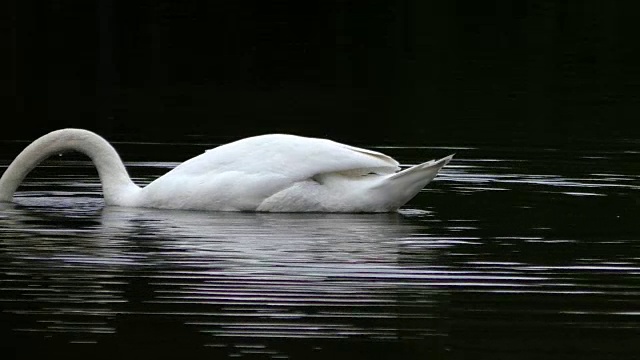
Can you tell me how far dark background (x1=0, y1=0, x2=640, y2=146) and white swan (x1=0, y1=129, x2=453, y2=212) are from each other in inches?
229

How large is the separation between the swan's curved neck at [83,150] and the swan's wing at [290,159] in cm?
84

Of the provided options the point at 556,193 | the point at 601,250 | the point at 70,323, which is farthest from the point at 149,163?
the point at 70,323

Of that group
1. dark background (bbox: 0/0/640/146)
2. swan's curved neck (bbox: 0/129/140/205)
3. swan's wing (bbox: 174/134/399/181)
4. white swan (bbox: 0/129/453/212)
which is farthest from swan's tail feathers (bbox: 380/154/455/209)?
dark background (bbox: 0/0/640/146)

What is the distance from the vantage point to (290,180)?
15156 mm

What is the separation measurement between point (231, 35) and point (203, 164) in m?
25.0

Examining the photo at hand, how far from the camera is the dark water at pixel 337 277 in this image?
33.8ft

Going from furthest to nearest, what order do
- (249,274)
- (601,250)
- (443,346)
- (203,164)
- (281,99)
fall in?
(281,99) → (203,164) → (601,250) → (249,274) → (443,346)

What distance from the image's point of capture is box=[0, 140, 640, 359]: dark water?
1029 centimetres

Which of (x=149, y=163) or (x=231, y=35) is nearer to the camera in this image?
(x=149, y=163)

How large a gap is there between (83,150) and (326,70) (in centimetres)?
1619

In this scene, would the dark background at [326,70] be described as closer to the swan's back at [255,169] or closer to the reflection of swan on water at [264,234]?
the swan's back at [255,169]

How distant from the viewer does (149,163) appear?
18844 millimetres

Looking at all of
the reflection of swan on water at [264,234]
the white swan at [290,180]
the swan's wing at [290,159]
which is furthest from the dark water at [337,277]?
the swan's wing at [290,159]

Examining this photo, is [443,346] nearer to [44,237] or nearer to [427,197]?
[44,237]
